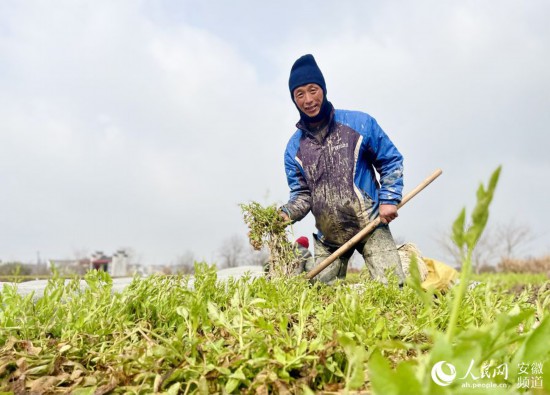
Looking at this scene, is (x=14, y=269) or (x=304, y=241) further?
(x=304, y=241)

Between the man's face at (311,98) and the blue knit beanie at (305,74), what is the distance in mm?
49

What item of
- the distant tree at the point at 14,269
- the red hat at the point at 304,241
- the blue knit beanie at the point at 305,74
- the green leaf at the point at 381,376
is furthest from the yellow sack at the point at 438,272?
the green leaf at the point at 381,376

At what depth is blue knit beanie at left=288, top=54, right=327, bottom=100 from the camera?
4447 millimetres

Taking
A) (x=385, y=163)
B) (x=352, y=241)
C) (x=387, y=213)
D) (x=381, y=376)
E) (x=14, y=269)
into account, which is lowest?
(x=381, y=376)

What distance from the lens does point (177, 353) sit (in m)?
1.34

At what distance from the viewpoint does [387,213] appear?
13.7 ft

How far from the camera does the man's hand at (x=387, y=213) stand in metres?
4.18

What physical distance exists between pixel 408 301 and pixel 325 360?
3.63 ft

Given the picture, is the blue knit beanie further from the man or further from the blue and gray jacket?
the blue and gray jacket

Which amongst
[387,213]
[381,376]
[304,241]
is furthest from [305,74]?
[381,376]

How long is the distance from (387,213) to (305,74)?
162 centimetres

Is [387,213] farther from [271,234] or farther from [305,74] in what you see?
[305,74]

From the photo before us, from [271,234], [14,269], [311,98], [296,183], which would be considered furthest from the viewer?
[296,183]

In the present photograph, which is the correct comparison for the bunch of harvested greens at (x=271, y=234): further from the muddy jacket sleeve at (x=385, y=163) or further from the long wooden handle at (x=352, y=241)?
the muddy jacket sleeve at (x=385, y=163)
